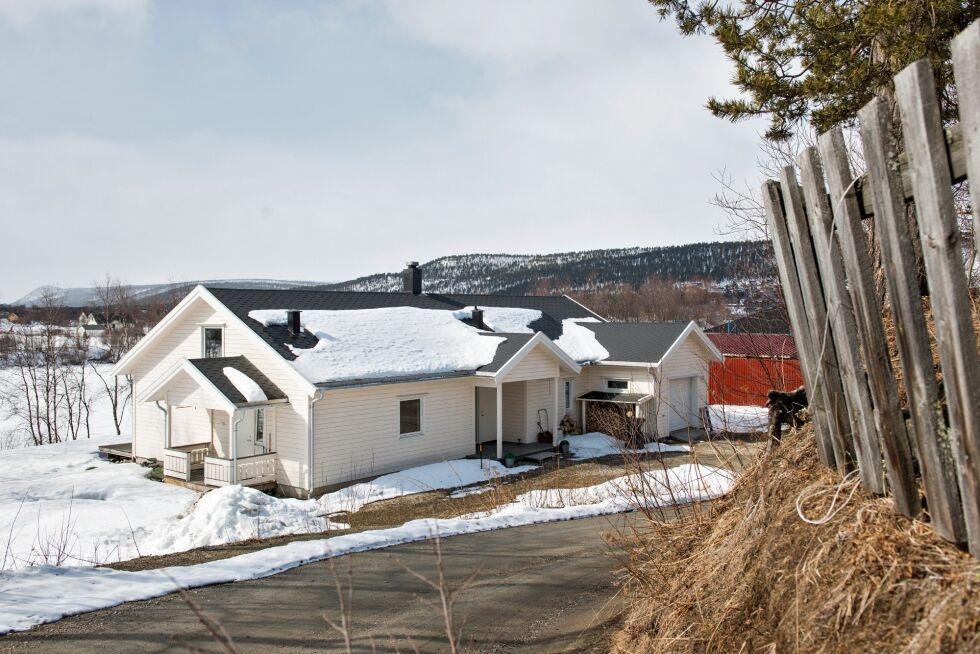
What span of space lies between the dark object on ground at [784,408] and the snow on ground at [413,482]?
10548 millimetres

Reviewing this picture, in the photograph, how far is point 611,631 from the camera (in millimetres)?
4578

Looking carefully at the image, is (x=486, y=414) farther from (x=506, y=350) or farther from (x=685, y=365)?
(x=685, y=365)

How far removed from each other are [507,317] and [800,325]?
22822 millimetres

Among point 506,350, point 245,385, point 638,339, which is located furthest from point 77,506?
point 638,339

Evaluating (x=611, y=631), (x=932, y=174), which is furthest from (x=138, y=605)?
(x=932, y=174)

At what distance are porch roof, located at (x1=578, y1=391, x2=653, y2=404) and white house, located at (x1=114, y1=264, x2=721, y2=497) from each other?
0.08m

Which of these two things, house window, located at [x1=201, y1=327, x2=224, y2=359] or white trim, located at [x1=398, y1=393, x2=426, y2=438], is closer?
white trim, located at [x1=398, y1=393, x2=426, y2=438]

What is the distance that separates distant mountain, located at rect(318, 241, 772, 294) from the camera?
113 m

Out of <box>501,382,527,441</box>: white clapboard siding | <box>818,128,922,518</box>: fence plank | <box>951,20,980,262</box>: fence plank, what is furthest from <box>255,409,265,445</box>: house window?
<box>951,20,980,262</box>: fence plank

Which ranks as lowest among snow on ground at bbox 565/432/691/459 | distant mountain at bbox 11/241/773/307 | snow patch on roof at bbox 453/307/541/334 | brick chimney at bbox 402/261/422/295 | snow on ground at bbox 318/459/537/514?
snow on ground at bbox 318/459/537/514

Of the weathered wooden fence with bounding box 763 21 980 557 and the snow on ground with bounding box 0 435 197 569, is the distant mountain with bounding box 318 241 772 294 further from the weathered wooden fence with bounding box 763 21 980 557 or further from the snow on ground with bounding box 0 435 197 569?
the weathered wooden fence with bounding box 763 21 980 557

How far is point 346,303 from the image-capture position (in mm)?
22062

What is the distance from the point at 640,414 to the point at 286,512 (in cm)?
1451

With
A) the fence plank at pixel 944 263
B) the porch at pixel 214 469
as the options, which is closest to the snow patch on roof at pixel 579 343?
the porch at pixel 214 469
